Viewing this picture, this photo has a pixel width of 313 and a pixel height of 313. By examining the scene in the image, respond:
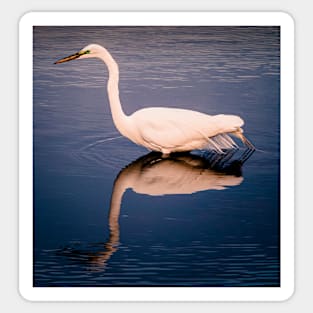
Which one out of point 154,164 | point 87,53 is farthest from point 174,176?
point 87,53

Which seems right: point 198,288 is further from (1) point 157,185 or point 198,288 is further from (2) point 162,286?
(1) point 157,185

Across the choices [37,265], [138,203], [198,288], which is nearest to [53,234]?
[37,265]

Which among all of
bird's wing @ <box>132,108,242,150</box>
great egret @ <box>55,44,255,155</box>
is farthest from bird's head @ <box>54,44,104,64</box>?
bird's wing @ <box>132,108,242,150</box>

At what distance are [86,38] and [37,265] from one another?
1.99 feet

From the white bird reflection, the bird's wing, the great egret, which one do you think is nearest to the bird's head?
the great egret

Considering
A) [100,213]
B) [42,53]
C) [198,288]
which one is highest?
[42,53]

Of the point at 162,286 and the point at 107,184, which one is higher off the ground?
the point at 107,184

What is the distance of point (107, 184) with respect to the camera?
239 cm

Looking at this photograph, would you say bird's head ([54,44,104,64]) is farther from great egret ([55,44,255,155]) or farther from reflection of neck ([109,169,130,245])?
reflection of neck ([109,169,130,245])

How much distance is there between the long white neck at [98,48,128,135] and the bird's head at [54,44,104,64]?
12 millimetres

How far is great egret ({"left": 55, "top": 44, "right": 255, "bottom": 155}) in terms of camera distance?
2.39 meters

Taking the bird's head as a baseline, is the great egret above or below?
below

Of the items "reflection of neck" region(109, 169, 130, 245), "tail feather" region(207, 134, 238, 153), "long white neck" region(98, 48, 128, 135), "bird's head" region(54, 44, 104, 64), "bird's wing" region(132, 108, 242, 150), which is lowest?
"reflection of neck" region(109, 169, 130, 245)

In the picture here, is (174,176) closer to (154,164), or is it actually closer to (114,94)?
(154,164)
